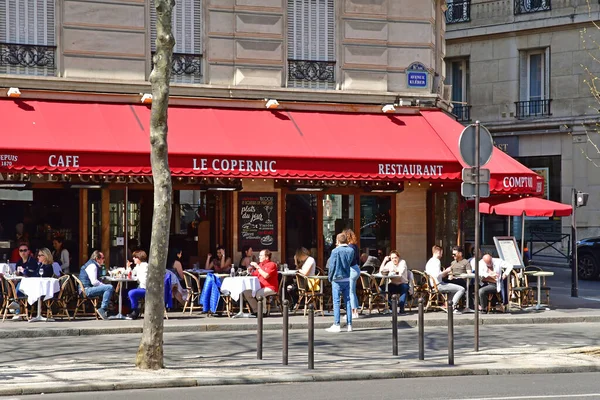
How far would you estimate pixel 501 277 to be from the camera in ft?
67.2

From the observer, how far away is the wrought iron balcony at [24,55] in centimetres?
2028

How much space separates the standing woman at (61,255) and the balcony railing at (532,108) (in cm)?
2295

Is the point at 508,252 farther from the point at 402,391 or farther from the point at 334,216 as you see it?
the point at 402,391

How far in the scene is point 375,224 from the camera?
74.4 feet

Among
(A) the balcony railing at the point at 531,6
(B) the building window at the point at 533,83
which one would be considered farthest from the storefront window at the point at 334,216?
(A) the balcony railing at the point at 531,6

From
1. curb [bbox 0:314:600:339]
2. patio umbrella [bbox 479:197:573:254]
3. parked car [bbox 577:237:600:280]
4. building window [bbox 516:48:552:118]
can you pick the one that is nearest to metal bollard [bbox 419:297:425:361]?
curb [bbox 0:314:600:339]

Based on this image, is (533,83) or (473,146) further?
(533,83)

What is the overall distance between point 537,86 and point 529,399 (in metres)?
30.1

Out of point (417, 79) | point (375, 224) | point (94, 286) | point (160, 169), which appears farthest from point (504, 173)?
point (160, 169)

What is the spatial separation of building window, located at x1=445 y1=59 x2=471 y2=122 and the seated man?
2432cm

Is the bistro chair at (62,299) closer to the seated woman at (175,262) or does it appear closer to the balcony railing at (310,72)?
the seated woman at (175,262)

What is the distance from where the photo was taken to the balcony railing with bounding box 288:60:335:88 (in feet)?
73.2

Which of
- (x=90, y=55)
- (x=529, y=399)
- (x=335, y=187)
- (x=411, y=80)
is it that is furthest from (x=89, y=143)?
(x=529, y=399)

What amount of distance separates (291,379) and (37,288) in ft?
24.3
